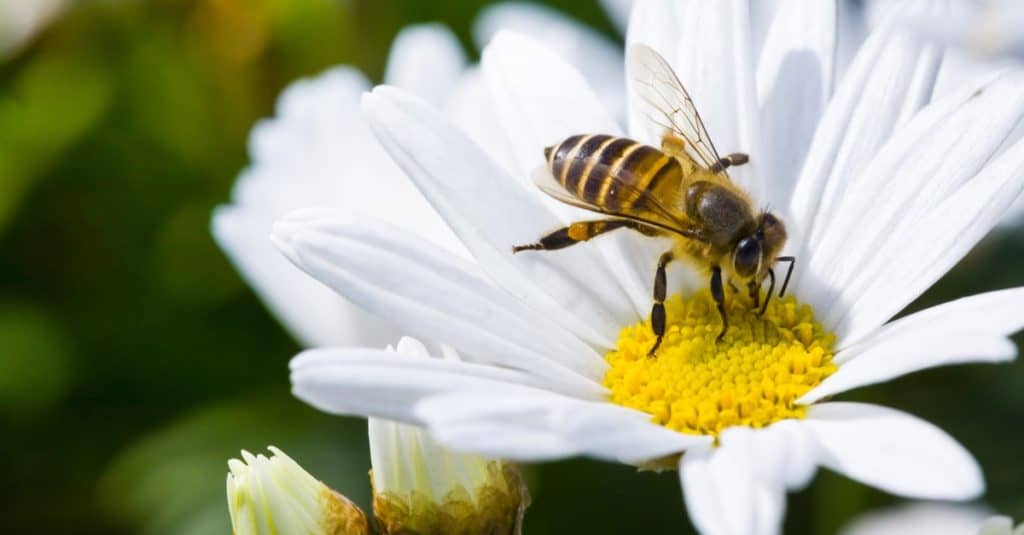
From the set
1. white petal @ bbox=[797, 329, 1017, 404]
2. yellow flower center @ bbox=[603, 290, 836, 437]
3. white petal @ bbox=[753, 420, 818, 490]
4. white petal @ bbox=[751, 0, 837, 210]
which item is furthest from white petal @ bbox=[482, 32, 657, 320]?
white petal @ bbox=[753, 420, 818, 490]

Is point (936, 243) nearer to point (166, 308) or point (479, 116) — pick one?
point (479, 116)

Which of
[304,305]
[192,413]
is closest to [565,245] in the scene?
[304,305]

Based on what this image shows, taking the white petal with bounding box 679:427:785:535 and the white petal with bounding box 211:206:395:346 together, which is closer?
the white petal with bounding box 679:427:785:535

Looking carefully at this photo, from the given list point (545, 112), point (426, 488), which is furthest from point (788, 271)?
point (426, 488)

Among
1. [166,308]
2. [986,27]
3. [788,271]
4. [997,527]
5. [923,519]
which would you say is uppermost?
[986,27]

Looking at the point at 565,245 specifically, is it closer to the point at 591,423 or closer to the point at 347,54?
the point at 591,423

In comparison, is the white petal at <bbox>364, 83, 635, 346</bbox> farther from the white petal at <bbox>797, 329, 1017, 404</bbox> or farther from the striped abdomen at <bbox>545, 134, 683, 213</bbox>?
the white petal at <bbox>797, 329, 1017, 404</bbox>
